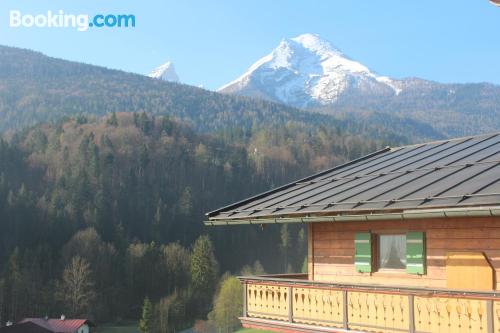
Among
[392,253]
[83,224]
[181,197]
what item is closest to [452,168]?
[392,253]

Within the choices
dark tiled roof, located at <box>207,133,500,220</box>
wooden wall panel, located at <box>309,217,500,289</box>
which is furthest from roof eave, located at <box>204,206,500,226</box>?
wooden wall panel, located at <box>309,217,500,289</box>

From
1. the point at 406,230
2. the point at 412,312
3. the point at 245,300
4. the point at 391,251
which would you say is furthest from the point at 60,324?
the point at 412,312

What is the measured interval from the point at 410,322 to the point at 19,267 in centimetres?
12338

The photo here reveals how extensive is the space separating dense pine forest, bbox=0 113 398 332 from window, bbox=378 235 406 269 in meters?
103

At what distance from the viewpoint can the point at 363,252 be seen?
63.6 ft

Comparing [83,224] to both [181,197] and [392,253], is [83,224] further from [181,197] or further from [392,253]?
[392,253]

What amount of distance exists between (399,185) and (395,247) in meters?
1.63

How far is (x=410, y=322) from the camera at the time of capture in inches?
619

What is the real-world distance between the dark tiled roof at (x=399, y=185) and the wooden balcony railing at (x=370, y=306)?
1.89 meters

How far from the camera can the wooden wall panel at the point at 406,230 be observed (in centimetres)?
1661

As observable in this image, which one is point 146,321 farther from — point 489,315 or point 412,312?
point 489,315

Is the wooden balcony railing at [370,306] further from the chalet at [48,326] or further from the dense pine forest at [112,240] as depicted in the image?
the dense pine forest at [112,240]

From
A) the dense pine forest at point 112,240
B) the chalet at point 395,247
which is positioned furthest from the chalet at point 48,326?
the chalet at point 395,247

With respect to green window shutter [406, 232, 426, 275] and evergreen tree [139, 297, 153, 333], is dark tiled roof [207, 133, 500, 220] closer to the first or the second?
green window shutter [406, 232, 426, 275]
